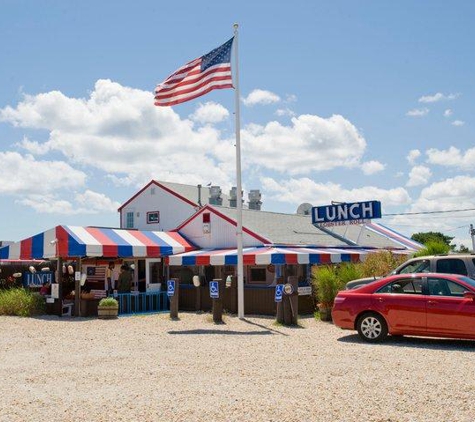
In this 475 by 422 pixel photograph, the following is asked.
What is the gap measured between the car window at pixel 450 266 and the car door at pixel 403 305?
117 inches

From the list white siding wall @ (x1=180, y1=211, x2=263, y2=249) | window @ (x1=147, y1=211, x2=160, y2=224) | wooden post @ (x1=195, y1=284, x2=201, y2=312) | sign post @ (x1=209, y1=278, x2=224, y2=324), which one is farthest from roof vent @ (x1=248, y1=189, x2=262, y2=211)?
sign post @ (x1=209, y1=278, x2=224, y2=324)

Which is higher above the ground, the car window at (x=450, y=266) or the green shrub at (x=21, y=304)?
the car window at (x=450, y=266)

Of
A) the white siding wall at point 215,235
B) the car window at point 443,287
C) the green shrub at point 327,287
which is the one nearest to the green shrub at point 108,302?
the white siding wall at point 215,235

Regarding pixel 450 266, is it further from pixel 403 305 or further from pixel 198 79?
pixel 198 79

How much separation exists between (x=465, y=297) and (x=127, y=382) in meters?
6.49

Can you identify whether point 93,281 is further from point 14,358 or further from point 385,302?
point 385,302

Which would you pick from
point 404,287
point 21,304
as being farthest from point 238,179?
point 21,304

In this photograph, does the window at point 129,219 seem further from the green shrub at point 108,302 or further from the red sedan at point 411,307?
the red sedan at point 411,307

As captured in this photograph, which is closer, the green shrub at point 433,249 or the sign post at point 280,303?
the sign post at point 280,303

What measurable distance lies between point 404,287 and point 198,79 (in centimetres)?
885

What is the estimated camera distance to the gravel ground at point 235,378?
6.41 metres

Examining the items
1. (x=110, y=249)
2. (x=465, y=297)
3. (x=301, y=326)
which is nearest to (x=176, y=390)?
(x=465, y=297)

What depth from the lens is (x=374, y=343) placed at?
11477mm

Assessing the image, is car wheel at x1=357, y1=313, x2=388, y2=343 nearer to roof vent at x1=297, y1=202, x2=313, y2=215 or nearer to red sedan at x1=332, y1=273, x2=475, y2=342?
red sedan at x1=332, y1=273, x2=475, y2=342
